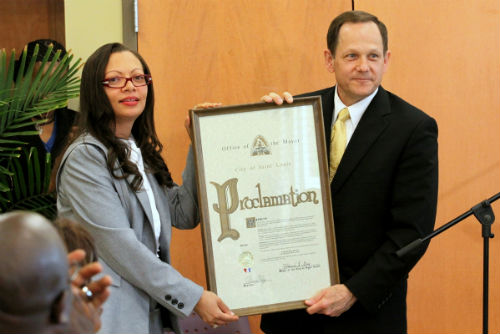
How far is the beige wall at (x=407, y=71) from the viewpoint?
3637 millimetres

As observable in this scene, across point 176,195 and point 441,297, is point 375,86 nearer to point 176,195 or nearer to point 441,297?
point 176,195

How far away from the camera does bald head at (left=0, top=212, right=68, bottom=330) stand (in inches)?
33.1

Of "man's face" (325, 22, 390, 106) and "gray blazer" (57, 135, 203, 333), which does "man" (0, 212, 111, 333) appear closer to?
"gray blazer" (57, 135, 203, 333)

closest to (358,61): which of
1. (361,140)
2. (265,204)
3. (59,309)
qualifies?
(361,140)

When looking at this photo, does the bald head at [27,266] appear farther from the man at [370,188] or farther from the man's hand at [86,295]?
the man at [370,188]

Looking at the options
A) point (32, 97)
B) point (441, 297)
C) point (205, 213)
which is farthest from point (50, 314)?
point (441, 297)

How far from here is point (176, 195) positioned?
2787 millimetres

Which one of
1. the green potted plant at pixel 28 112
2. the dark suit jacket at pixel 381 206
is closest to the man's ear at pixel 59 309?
the dark suit jacket at pixel 381 206

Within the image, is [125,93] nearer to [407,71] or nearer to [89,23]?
[89,23]

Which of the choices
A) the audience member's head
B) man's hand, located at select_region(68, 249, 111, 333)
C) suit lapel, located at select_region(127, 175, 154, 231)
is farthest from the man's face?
A: man's hand, located at select_region(68, 249, 111, 333)

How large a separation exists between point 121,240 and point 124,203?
5.5 inches

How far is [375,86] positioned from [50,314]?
78.1 inches

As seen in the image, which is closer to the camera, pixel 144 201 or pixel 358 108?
pixel 144 201

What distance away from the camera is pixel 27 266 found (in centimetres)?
84
